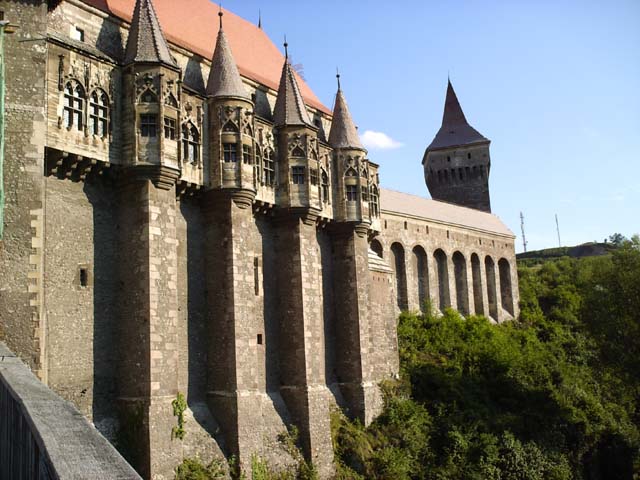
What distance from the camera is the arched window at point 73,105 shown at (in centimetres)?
1919

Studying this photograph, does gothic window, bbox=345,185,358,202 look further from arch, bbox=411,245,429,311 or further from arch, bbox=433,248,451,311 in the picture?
arch, bbox=433,248,451,311

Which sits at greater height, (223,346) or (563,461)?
(223,346)

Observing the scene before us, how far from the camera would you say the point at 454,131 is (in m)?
69.8

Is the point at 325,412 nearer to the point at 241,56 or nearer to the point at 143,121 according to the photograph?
the point at 143,121

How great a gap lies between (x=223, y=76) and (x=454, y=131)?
48836mm

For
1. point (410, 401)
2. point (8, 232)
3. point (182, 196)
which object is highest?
point (182, 196)

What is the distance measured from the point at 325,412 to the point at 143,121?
41.5 ft

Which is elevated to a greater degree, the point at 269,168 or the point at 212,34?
the point at 212,34

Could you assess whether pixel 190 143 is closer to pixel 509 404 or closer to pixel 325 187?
pixel 325 187

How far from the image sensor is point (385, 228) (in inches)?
1797

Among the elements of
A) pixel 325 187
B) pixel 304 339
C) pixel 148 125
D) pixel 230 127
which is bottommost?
pixel 304 339

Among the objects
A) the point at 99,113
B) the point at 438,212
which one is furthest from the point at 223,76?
the point at 438,212

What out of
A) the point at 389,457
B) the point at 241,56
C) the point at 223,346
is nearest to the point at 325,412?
the point at 389,457

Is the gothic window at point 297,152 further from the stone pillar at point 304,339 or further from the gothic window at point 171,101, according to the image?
the gothic window at point 171,101
